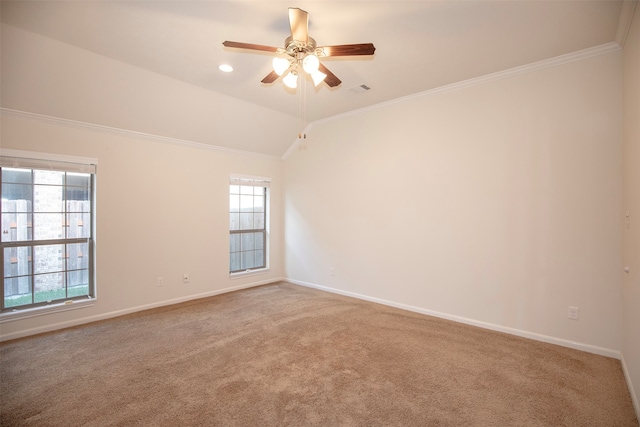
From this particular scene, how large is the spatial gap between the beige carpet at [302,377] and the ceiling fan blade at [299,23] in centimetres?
267

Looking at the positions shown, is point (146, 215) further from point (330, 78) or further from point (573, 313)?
point (573, 313)

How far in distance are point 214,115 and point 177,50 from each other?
56.4 inches

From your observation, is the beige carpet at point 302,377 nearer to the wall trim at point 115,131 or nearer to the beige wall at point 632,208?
the beige wall at point 632,208

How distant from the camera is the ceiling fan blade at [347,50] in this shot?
2.17 meters

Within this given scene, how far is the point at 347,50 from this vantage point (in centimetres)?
224

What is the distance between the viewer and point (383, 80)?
3.66 metres

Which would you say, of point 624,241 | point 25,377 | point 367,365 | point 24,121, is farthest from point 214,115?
point 624,241

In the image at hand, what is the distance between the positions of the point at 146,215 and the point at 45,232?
1.06 m

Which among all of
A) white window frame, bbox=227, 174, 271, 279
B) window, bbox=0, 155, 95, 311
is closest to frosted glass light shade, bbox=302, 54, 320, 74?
window, bbox=0, 155, 95, 311

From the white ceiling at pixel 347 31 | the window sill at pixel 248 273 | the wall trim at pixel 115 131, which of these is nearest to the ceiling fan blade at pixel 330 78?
the white ceiling at pixel 347 31

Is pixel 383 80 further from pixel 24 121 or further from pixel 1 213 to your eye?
pixel 1 213

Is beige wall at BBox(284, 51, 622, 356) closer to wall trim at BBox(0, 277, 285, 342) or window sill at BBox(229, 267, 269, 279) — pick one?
window sill at BBox(229, 267, 269, 279)

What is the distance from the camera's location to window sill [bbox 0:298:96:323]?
3256 mm

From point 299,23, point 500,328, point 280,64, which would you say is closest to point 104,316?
point 280,64
